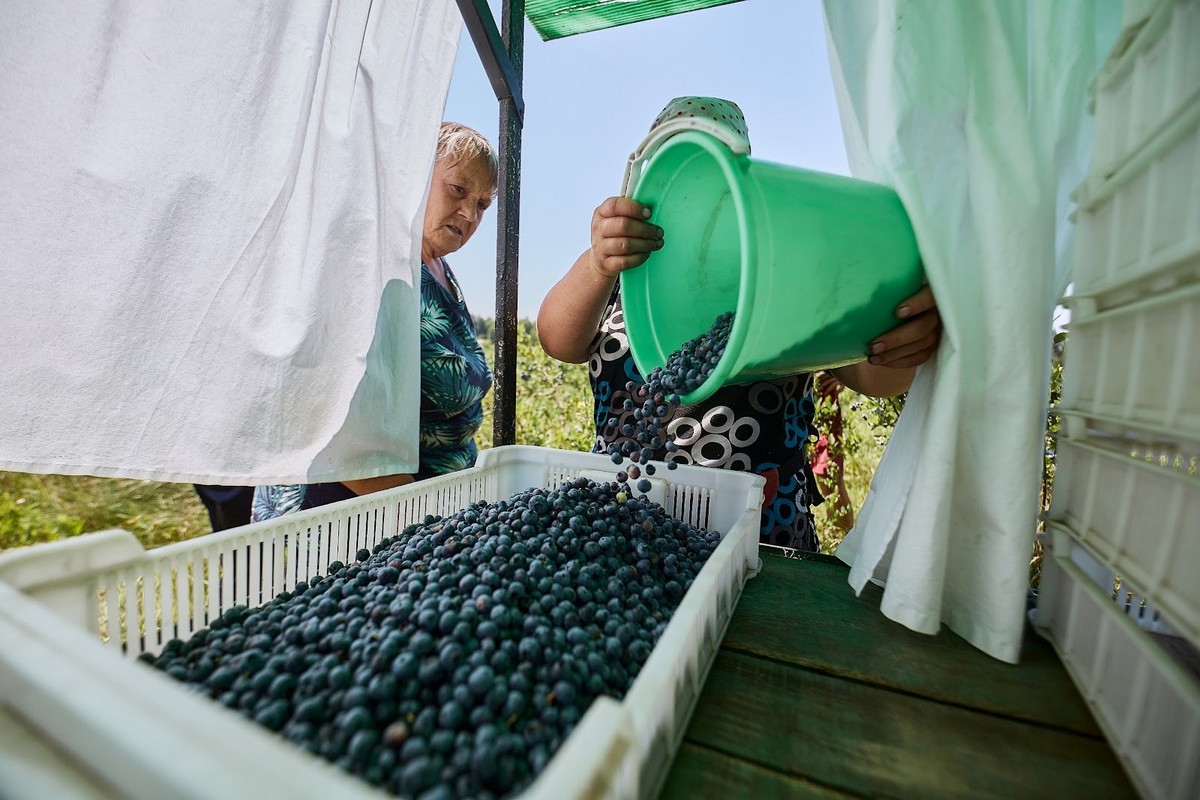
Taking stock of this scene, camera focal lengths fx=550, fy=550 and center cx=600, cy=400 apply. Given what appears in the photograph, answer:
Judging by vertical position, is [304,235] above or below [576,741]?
above

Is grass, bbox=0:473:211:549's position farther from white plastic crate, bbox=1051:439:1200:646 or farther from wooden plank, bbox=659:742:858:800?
white plastic crate, bbox=1051:439:1200:646

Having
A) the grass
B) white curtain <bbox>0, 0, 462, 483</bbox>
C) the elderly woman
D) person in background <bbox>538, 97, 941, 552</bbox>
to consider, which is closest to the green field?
the grass

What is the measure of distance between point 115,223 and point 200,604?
2.11 feet

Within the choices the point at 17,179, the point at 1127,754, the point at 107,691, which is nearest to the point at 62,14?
the point at 17,179

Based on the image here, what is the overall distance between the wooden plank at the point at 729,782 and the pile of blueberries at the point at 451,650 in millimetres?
97

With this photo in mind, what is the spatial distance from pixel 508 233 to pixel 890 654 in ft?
4.89

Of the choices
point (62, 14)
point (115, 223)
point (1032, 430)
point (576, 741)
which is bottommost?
point (576, 741)

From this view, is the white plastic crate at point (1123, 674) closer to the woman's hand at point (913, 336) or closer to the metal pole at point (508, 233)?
the woman's hand at point (913, 336)

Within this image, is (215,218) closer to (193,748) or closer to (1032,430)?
Result: (193,748)

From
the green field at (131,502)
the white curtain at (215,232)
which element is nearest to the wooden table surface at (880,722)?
the white curtain at (215,232)

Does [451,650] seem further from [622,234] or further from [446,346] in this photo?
[446,346]

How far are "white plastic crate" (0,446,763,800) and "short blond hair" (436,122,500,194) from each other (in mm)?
1319

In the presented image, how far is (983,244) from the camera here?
2.49 feet

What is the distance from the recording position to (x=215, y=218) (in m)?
1.02
